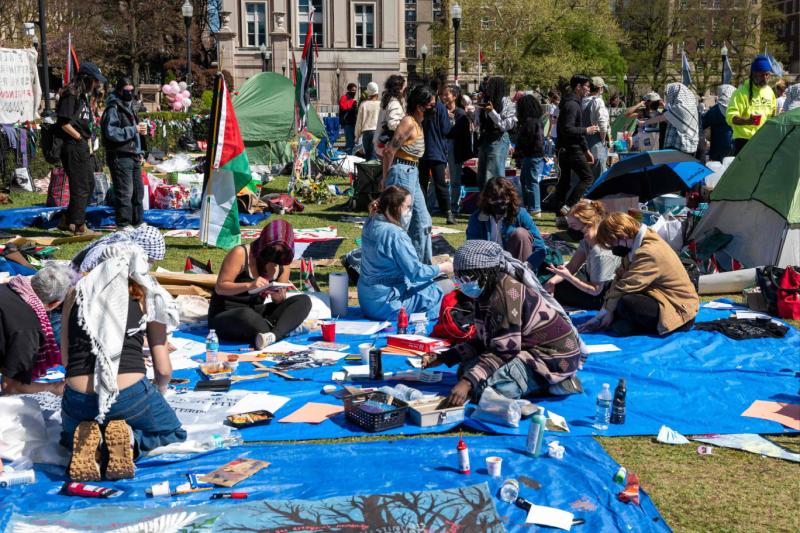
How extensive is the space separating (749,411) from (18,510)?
403 centimetres

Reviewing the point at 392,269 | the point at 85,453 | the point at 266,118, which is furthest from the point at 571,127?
the point at 85,453

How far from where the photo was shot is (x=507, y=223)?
7.44m

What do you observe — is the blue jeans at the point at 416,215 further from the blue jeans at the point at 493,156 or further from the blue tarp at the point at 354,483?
the blue tarp at the point at 354,483

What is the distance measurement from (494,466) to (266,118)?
49.1ft

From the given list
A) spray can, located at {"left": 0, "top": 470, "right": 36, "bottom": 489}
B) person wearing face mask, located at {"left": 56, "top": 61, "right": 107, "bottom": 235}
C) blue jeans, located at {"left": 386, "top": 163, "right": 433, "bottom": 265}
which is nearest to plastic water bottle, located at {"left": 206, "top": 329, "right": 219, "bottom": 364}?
spray can, located at {"left": 0, "top": 470, "right": 36, "bottom": 489}

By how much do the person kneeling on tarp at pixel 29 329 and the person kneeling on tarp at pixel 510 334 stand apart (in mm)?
2366

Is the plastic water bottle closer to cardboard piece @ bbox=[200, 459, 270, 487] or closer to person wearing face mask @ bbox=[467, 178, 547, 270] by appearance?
cardboard piece @ bbox=[200, 459, 270, 487]

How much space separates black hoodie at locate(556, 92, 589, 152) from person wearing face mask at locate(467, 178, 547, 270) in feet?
14.8

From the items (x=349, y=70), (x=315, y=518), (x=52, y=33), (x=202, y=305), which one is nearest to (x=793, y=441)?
(x=315, y=518)

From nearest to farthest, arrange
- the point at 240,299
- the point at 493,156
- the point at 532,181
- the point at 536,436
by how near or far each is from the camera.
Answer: the point at 536,436 < the point at 240,299 < the point at 493,156 < the point at 532,181

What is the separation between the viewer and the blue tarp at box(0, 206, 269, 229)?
37.8 feet

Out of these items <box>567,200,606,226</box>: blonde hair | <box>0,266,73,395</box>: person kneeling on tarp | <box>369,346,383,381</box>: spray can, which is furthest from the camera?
<box>567,200,606,226</box>: blonde hair

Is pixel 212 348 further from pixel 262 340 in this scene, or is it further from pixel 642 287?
pixel 642 287

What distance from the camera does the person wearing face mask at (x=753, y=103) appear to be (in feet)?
35.6
